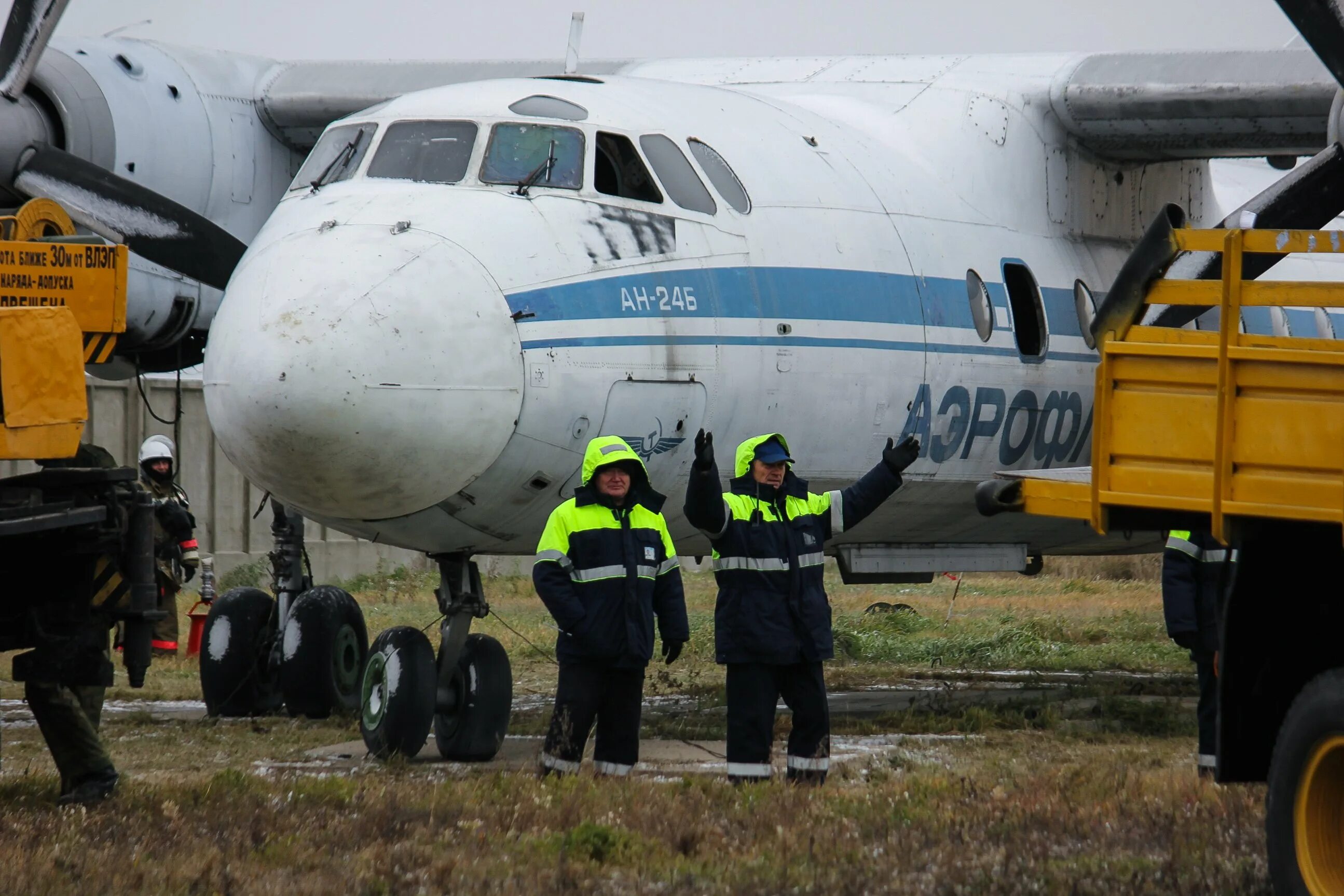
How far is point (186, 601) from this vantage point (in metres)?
21.5

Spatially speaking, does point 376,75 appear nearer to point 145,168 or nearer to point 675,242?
point 145,168

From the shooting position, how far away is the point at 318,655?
1184 cm

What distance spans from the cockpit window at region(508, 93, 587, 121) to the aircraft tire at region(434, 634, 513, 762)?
2.87 metres

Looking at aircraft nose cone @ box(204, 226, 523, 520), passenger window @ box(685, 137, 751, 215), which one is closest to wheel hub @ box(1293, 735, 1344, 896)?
aircraft nose cone @ box(204, 226, 523, 520)

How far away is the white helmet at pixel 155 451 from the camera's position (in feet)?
46.0

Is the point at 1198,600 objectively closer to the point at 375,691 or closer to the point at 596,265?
the point at 596,265

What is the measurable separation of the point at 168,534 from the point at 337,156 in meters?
4.49

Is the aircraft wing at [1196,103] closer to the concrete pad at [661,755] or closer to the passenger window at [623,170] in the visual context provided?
the passenger window at [623,170]

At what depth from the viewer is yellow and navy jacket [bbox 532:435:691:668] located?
822 centimetres

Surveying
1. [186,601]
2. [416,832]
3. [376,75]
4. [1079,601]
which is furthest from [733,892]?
[1079,601]

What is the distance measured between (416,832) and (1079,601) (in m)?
18.4

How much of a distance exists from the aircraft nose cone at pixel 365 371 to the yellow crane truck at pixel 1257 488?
10.3ft

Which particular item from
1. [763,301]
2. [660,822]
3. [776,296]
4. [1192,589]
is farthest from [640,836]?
[776,296]

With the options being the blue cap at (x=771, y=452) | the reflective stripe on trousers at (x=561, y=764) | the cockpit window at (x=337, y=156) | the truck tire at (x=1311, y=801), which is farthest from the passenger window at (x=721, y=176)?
the truck tire at (x=1311, y=801)
